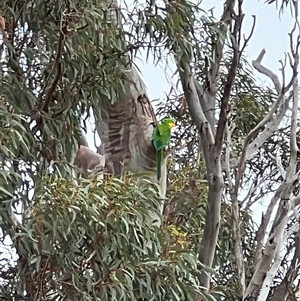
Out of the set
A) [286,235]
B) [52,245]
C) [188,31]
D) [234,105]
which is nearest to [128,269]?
[52,245]

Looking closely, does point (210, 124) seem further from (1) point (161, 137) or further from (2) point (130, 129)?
(2) point (130, 129)

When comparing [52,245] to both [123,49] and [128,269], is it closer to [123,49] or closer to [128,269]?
[128,269]

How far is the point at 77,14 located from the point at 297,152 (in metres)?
0.83

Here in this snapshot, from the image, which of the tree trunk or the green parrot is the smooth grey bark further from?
the tree trunk

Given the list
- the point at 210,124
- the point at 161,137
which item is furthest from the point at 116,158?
the point at 210,124

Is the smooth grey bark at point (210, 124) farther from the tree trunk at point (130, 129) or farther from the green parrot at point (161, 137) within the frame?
the tree trunk at point (130, 129)

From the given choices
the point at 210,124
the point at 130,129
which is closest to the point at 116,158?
the point at 130,129

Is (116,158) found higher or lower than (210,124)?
lower

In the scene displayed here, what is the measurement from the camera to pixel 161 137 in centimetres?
222

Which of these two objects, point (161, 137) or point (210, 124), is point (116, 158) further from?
point (210, 124)

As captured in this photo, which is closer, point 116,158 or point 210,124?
point 210,124

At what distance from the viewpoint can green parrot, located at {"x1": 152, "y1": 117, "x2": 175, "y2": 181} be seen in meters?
2.18

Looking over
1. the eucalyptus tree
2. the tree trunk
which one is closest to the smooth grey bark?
the eucalyptus tree

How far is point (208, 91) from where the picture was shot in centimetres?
224
